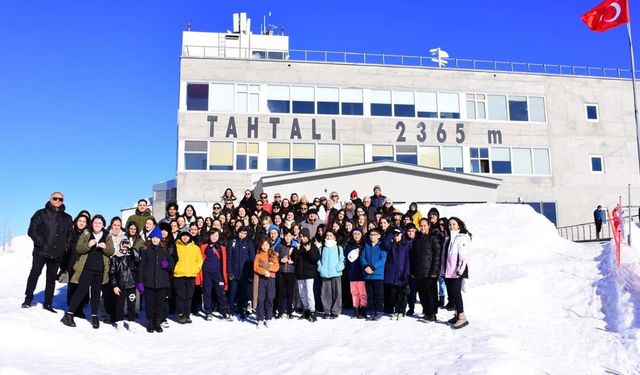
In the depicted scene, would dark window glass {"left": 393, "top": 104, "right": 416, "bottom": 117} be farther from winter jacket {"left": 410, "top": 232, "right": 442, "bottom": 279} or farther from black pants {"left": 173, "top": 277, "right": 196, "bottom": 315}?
black pants {"left": 173, "top": 277, "right": 196, "bottom": 315}

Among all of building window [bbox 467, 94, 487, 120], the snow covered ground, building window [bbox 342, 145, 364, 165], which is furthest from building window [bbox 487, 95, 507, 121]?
the snow covered ground

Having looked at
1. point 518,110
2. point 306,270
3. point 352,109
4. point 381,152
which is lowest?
point 306,270

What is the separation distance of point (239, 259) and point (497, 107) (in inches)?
819

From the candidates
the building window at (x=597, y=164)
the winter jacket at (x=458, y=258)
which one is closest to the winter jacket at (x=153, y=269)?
the winter jacket at (x=458, y=258)

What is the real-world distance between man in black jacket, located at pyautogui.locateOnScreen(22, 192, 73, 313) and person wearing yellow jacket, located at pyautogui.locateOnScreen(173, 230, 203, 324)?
186cm

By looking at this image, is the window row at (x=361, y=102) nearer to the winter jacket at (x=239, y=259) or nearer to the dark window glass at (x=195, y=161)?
the dark window glass at (x=195, y=161)

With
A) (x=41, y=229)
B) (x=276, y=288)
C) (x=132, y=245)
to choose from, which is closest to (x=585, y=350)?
(x=276, y=288)

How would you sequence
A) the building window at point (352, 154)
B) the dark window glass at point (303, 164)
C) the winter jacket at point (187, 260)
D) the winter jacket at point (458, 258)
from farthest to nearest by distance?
1. the building window at point (352, 154)
2. the dark window glass at point (303, 164)
3. the winter jacket at point (187, 260)
4. the winter jacket at point (458, 258)

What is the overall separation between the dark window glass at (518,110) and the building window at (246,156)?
13.4 m

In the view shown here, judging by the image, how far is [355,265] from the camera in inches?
402

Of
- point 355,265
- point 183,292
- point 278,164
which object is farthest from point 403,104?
point 183,292

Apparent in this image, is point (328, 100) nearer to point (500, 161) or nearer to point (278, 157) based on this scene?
point (278, 157)

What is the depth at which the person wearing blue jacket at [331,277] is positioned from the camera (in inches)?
397

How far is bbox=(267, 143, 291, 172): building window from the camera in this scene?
2450 centimetres
